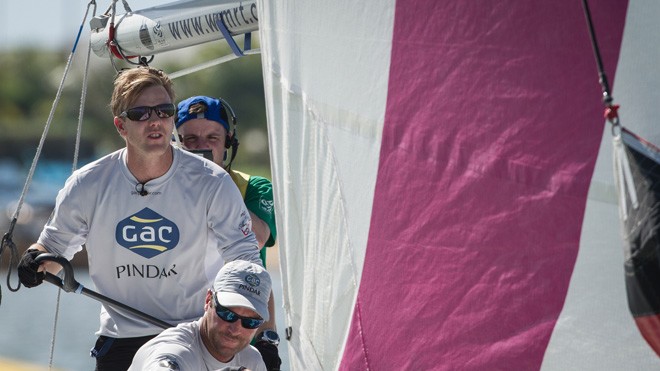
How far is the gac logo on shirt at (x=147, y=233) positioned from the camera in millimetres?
3193

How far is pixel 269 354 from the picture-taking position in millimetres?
3211

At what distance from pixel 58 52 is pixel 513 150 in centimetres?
4140

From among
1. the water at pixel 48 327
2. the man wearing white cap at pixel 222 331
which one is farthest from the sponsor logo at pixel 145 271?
the water at pixel 48 327

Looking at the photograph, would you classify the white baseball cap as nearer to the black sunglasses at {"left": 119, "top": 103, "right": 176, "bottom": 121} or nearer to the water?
the black sunglasses at {"left": 119, "top": 103, "right": 176, "bottom": 121}

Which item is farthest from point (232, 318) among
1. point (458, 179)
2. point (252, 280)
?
point (458, 179)

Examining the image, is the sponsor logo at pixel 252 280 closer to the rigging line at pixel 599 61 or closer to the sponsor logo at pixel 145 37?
the rigging line at pixel 599 61

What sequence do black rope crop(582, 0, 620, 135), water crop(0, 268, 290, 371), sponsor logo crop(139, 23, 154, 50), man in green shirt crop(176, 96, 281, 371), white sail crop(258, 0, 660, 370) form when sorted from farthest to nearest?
water crop(0, 268, 290, 371) → sponsor logo crop(139, 23, 154, 50) → man in green shirt crop(176, 96, 281, 371) → white sail crop(258, 0, 660, 370) → black rope crop(582, 0, 620, 135)

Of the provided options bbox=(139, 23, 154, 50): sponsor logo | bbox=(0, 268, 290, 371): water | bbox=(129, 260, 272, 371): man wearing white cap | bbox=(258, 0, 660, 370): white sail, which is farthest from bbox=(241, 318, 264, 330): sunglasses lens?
bbox=(0, 268, 290, 371): water

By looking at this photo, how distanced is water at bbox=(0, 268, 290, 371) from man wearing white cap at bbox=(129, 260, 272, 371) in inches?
193

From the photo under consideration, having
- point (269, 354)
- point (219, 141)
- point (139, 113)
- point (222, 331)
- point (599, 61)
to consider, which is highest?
point (599, 61)

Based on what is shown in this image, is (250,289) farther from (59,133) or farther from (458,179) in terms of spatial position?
(59,133)

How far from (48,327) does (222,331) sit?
14.5 m

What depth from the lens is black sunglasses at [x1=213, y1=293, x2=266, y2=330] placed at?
9.14 feet

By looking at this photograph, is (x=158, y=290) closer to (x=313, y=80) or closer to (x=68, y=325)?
(x=313, y=80)
